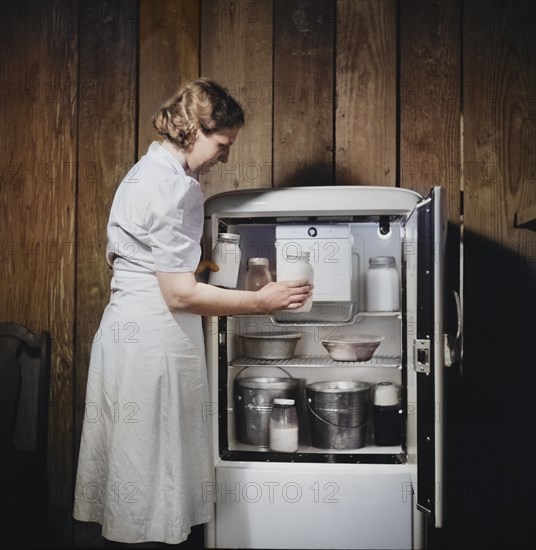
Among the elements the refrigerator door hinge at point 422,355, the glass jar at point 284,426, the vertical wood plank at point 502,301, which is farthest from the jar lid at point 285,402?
the vertical wood plank at point 502,301

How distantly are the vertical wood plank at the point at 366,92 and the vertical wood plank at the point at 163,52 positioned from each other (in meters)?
0.55

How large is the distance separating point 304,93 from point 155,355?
1.22 metres

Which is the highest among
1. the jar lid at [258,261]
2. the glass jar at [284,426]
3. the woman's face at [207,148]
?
the woman's face at [207,148]

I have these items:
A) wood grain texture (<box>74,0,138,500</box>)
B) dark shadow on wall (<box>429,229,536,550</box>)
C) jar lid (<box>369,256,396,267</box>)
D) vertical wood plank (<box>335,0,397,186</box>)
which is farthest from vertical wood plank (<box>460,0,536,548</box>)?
wood grain texture (<box>74,0,138,500</box>)

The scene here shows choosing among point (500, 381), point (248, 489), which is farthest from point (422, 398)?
point (500, 381)

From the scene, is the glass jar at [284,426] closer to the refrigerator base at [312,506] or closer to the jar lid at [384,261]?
the refrigerator base at [312,506]

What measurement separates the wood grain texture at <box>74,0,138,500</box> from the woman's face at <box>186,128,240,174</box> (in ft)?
2.35

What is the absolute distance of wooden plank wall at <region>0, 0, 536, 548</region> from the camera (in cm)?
229

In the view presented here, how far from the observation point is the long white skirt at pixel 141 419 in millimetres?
1641

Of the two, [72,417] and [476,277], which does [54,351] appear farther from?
[476,277]

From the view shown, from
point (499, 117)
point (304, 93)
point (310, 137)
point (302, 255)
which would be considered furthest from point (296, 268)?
point (499, 117)

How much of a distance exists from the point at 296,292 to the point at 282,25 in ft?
3.81

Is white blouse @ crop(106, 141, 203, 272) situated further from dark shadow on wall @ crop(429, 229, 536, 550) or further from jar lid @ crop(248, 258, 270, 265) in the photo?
dark shadow on wall @ crop(429, 229, 536, 550)

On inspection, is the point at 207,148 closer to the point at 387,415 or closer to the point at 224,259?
the point at 224,259
